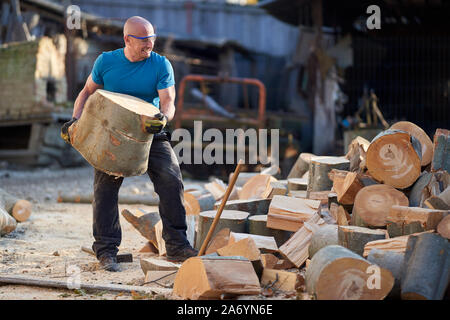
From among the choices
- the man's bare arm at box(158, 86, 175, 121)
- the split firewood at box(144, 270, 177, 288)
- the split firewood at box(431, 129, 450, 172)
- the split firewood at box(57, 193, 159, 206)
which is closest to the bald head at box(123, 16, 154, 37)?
the man's bare arm at box(158, 86, 175, 121)

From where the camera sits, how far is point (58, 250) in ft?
14.4

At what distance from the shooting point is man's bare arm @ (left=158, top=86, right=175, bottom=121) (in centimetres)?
375

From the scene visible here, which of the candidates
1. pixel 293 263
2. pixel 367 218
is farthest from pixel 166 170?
pixel 367 218

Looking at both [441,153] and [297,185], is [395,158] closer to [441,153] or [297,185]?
[441,153]

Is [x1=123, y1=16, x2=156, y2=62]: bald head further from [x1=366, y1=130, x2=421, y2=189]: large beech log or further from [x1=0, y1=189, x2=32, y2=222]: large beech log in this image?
[x1=0, y1=189, x2=32, y2=222]: large beech log

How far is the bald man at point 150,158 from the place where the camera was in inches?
150

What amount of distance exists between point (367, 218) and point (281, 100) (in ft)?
45.5

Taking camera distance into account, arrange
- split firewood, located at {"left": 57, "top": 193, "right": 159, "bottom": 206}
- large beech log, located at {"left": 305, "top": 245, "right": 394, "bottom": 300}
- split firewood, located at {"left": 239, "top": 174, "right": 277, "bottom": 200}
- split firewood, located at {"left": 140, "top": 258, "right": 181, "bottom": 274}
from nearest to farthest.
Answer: large beech log, located at {"left": 305, "top": 245, "right": 394, "bottom": 300}
split firewood, located at {"left": 140, "top": 258, "right": 181, "bottom": 274}
split firewood, located at {"left": 239, "top": 174, "right": 277, "bottom": 200}
split firewood, located at {"left": 57, "top": 193, "right": 159, "bottom": 206}

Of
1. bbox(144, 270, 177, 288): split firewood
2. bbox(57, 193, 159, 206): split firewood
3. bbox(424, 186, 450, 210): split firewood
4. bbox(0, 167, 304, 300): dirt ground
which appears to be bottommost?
bbox(57, 193, 159, 206): split firewood

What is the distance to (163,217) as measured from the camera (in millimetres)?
3912

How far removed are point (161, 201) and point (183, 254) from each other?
388mm

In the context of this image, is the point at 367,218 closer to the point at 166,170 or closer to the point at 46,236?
the point at 166,170

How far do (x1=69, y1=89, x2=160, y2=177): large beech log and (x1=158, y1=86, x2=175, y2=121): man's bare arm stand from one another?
0.19 metres

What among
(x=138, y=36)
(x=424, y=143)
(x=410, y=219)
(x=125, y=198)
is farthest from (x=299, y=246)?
(x=125, y=198)
